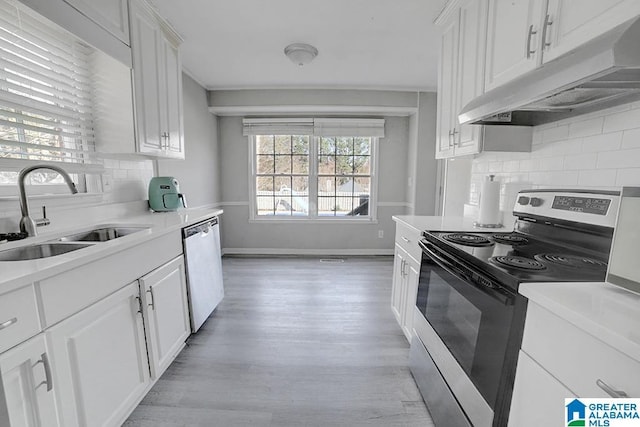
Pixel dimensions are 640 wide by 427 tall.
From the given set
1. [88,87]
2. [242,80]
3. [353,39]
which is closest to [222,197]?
[242,80]

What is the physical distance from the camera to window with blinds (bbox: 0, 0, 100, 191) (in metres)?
1.36

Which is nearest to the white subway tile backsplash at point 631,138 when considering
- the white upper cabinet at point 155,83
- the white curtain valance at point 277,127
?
the white upper cabinet at point 155,83

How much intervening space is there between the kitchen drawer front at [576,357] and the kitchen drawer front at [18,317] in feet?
5.13

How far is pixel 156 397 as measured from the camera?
1.59 meters

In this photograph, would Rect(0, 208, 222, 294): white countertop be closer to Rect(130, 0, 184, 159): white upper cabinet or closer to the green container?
the green container

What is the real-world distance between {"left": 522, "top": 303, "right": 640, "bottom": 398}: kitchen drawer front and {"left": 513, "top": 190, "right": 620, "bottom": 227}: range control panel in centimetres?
69

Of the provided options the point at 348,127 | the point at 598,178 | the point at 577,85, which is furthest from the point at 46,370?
the point at 348,127

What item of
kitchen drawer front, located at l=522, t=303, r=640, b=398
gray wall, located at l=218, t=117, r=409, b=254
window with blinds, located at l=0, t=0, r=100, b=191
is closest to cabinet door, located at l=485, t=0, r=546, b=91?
kitchen drawer front, located at l=522, t=303, r=640, b=398

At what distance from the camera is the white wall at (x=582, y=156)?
44.7 inches

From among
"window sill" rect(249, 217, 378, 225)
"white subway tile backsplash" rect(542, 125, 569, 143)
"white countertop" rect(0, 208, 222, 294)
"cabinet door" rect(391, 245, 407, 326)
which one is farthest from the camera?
"window sill" rect(249, 217, 378, 225)

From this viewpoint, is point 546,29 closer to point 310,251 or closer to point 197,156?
point 197,156

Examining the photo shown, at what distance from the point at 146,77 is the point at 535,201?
2.66 metres

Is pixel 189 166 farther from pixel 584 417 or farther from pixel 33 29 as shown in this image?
pixel 584 417

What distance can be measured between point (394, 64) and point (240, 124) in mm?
2395
